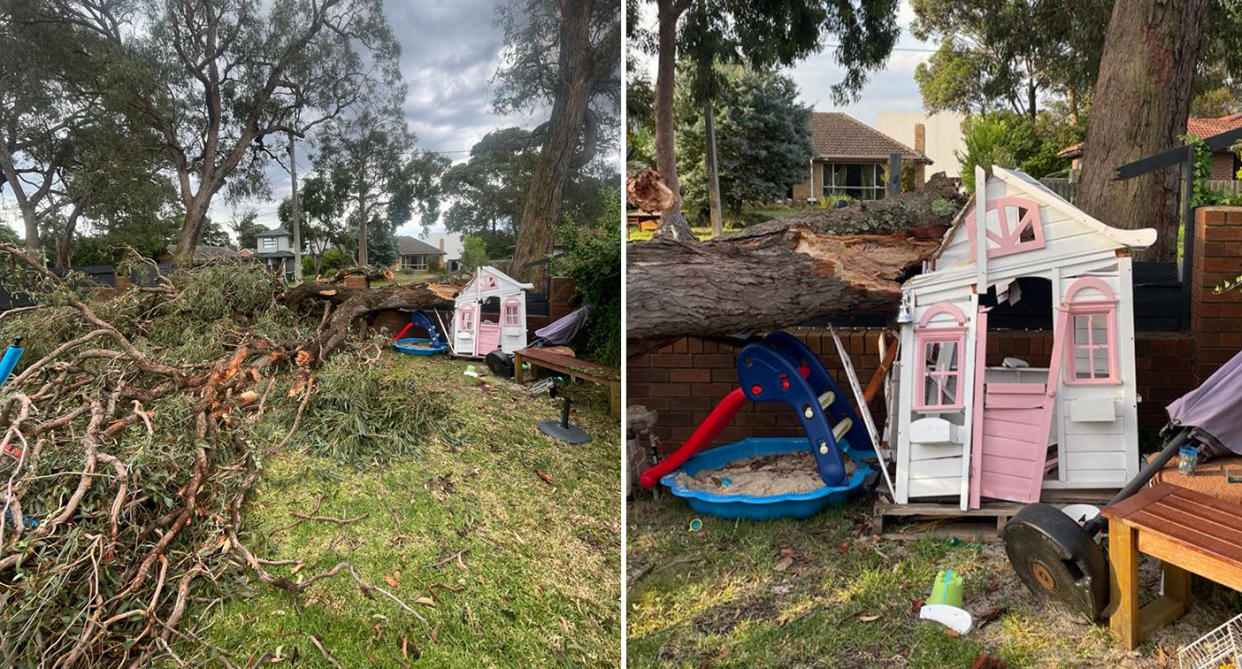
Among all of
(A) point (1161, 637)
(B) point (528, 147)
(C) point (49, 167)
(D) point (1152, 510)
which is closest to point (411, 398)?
(B) point (528, 147)

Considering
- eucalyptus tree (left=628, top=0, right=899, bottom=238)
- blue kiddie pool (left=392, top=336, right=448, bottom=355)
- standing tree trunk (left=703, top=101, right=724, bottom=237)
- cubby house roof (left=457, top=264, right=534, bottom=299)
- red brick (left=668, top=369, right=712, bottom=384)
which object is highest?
eucalyptus tree (left=628, top=0, right=899, bottom=238)

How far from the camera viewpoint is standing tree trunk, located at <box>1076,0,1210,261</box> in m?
3.32

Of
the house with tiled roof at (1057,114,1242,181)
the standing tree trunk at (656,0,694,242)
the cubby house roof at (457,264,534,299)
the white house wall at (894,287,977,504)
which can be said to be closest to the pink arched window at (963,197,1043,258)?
the white house wall at (894,287,977,504)

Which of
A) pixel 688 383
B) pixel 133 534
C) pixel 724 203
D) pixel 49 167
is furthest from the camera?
pixel 724 203

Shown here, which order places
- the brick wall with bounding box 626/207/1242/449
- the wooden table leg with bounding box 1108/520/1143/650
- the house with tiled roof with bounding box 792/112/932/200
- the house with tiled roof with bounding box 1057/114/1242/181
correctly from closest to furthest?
the wooden table leg with bounding box 1108/520/1143/650 → the brick wall with bounding box 626/207/1242/449 → the house with tiled roof with bounding box 792/112/932/200 → the house with tiled roof with bounding box 1057/114/1242/181

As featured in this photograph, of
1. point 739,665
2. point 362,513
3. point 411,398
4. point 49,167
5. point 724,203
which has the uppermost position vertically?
point 724,203

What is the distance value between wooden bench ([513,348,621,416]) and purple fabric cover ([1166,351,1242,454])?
1.48 m

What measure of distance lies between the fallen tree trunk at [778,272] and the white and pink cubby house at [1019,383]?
0.31 meters

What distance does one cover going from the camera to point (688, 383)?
→ 304cm

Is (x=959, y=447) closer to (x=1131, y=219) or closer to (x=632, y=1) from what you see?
(x=632, y=1)

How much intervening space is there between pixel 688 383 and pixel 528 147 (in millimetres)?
1721

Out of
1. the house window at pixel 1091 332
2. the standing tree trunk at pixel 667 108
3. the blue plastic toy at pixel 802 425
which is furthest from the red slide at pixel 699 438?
the house window at pixel 1091 332

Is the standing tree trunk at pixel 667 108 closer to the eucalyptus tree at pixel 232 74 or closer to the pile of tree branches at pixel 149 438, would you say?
the eucalyptus tree at pixel 232 74

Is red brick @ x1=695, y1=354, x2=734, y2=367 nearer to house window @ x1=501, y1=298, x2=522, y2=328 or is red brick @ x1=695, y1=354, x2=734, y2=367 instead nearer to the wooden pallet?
the wooden pallet
